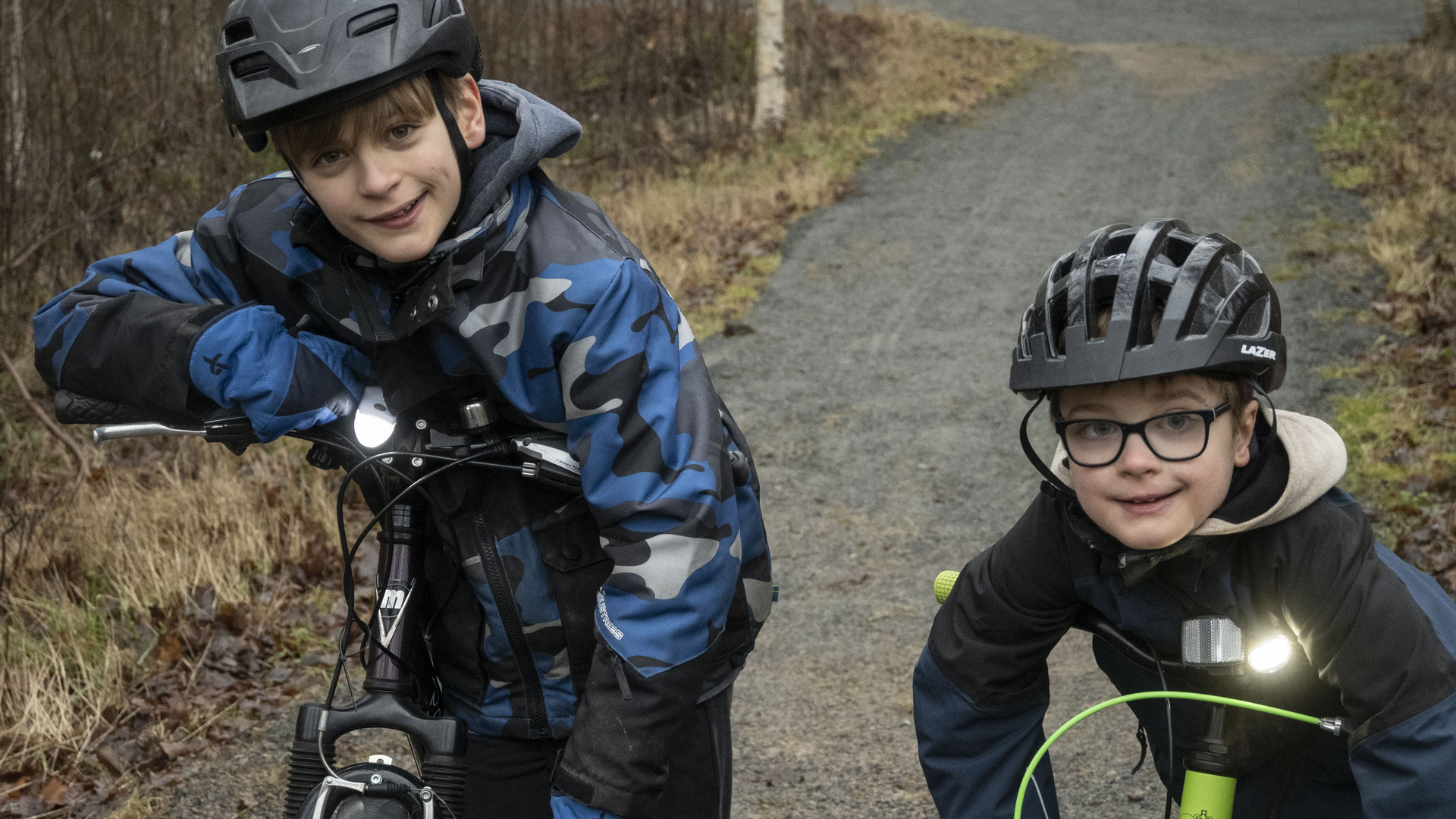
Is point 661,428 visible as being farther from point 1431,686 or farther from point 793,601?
point 793,601

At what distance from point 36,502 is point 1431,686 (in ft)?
21.1

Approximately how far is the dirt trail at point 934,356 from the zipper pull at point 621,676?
7.15ft

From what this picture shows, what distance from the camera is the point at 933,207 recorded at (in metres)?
11.7

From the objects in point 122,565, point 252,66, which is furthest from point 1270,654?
point 122,565

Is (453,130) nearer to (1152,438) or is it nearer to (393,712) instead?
(393,712)

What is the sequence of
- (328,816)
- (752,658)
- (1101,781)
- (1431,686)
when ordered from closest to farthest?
(1431,686) < (328,816) < (1101,781) < (752,658)

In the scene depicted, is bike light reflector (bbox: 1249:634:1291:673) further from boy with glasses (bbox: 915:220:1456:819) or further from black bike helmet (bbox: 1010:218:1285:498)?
black bike helmet (bbox: 1010:218:1285:498)

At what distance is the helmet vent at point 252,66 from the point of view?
2053mm

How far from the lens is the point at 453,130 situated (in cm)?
216

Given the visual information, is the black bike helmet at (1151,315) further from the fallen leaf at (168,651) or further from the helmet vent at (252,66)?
the fallen leaf at (168,651)

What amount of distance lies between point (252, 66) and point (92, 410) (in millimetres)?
757

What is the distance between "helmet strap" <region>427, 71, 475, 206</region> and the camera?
7.05 ft

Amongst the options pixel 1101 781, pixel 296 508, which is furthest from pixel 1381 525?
pixel 296 508

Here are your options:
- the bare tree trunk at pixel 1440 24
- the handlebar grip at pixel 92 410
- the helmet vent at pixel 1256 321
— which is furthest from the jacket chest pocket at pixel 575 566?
the bare tree trunk at pixel 1440 24
